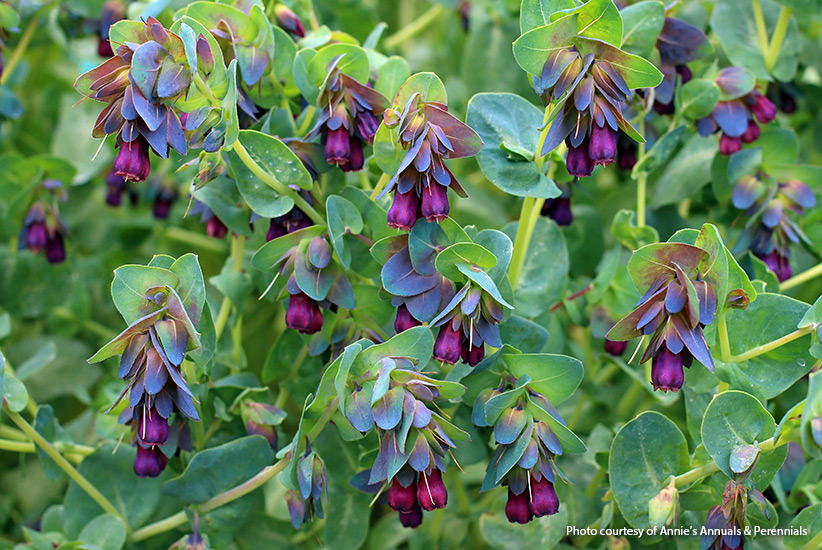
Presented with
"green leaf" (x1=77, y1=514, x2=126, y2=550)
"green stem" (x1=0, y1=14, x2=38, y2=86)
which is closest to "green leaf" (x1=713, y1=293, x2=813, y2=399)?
"green leaf" (x1=77, y1=514, x2=126, y2=550)

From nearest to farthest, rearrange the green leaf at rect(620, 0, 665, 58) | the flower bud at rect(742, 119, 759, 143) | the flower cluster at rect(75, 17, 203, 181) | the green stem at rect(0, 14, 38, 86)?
1. the flower cluster at rect(75, 17, 203, 181)
2. the green leaf at rect(620, 0, 665, 58)
3. the flower bud at rect(742, 119, 759, 143)
4. the green stem at rect(0, 14, 38, 86)

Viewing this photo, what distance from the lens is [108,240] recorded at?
1.35 meters

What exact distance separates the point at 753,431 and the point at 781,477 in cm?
27

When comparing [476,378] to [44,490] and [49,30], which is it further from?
[49,30]

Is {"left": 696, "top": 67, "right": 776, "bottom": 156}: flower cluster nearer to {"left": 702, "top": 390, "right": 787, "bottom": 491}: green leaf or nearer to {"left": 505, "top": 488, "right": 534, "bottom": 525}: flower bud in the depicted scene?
{"left": 702, "top": 390, "right": 787, "bottom": 491}: green leaf

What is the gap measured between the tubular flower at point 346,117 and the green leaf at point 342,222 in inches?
1.7

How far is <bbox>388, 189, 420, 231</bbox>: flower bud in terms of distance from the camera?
2.39 ft

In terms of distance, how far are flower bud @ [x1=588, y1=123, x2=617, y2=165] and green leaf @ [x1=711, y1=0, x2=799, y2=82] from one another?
0.44m

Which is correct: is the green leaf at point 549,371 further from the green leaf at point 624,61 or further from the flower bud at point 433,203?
the green leaf at point 624,61

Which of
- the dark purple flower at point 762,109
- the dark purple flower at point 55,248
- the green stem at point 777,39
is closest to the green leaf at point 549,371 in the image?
the dark purple flower at point 762,109

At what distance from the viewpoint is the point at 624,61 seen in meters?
0.73

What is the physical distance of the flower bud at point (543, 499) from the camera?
75 centimetres

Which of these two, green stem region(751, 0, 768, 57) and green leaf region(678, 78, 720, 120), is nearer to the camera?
green leaf region(678, 78, 720, 120)

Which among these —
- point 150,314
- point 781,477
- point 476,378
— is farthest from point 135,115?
point 781,477
